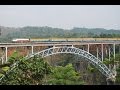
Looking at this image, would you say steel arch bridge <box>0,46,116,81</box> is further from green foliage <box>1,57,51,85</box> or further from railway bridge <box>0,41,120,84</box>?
green foliage <box>1,57,51,85</box>

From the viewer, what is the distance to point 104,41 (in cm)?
854

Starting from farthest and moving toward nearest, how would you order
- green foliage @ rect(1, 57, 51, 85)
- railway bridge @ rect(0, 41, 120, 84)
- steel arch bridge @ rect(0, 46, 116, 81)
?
steel arch bridge @ rect(0, 46, 116, 81)
railway bridge @ rect(0, 41, 120, 84)
green foliage @ rect(1, 57, 51, 85)

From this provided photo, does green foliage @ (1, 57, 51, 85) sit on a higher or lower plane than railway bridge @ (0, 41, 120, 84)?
lower

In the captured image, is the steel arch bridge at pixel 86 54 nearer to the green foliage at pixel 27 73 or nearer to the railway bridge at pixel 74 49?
the railway bridge at pixel 74 49

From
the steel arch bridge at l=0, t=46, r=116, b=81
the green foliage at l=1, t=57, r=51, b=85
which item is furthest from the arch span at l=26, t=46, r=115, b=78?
the green foliage at l=1, t=57, r=51, b=85

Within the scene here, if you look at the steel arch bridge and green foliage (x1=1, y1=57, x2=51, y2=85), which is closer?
green foliage (x1=1, y1=57, x2=51, y2=85)

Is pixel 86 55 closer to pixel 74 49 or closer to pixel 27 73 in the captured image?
pixel 74 49

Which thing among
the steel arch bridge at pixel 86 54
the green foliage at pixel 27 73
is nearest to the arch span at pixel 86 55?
the steel arch bridge at pixel 86 54

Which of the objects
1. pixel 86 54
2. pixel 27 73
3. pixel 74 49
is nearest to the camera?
pixel 27 73

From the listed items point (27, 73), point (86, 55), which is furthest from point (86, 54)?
point (27, 73)

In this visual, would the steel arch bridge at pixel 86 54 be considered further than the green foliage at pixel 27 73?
Yes
